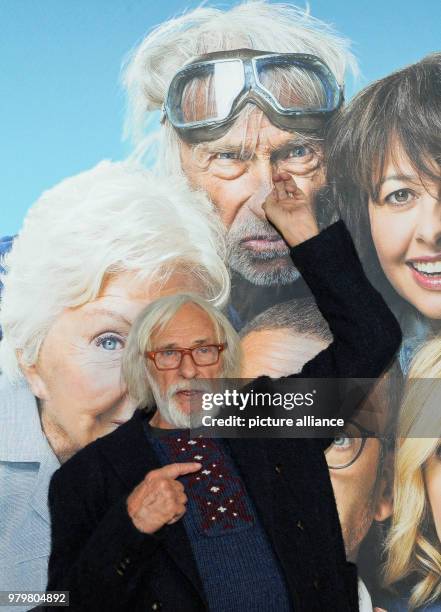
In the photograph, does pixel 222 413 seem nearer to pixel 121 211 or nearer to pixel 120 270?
pixel 120 270

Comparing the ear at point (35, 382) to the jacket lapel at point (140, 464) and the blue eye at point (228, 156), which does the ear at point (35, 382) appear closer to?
the jacket lapel at point (140, 464)

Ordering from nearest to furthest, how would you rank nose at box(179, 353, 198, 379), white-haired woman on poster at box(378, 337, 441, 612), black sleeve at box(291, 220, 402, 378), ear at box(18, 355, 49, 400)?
black sleeve at box(291, 220, 402, 378) < nose at box(179, 353, 198, 379) < white-haired woman on poster at box(378, 337, 441, 612) < ear at box(18, 355, 49, 400)

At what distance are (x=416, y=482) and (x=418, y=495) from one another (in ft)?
0.12

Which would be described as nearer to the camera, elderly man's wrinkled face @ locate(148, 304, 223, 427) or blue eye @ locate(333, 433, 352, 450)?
elderly man's wrinkled face @ locate(148, 304, 223, 427)

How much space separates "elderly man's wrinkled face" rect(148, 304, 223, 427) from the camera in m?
1.75

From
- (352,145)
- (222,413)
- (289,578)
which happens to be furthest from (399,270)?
(289,578)

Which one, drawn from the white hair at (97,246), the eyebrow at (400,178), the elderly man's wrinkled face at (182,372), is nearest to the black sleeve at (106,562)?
the elderly man's wrinkled face at (182,372)

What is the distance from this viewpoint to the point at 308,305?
7.02 feet

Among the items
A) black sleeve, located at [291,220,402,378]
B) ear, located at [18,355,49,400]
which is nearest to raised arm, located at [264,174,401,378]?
black sleeve, located at [291,220,402,378]

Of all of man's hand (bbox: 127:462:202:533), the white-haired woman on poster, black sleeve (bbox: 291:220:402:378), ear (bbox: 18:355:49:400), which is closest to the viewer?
man's hand (bbox: 127:462:202:533)

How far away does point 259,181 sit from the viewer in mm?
2148

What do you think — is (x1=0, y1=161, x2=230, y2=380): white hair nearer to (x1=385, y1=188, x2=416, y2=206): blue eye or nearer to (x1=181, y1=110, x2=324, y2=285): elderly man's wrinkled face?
(x1=181, y1=110, x2=324, y2=285): elderly man's wrinkled face

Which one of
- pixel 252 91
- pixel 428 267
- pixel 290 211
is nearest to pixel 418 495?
pixel 428 267

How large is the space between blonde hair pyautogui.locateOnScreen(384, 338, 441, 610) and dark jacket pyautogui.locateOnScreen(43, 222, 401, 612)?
368 mm
